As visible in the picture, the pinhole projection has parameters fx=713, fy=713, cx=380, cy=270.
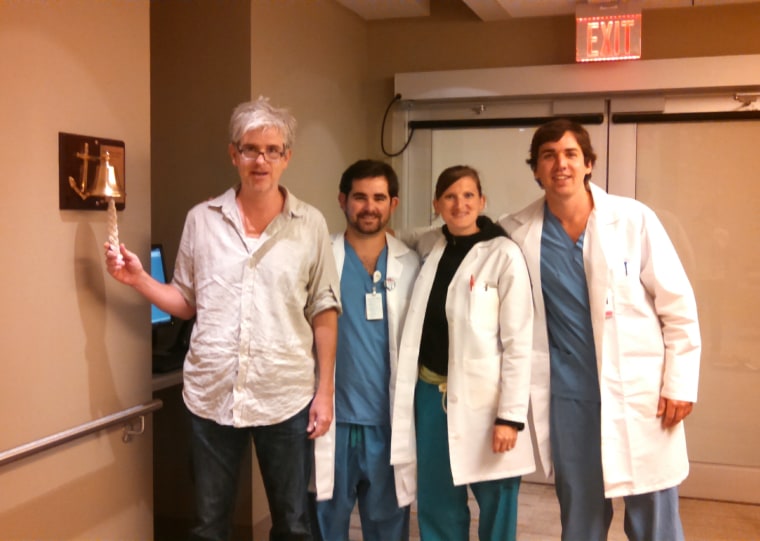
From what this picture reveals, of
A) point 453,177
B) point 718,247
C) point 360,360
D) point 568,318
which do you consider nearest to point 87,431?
point 360,360

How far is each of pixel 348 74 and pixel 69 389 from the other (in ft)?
7.48

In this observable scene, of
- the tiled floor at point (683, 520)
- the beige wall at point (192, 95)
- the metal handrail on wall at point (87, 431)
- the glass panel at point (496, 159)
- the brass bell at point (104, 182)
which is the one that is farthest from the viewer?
the glass panel at point (496, 159)

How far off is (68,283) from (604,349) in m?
1.47

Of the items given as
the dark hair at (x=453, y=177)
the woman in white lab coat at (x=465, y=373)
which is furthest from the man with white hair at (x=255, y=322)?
the dark hair at (x=453, y=177)

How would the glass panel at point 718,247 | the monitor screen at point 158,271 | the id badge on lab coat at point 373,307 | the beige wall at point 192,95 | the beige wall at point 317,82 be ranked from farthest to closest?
the glass panel at point 718,247 < the beige wall at point 317,82 < the beige wall at point 192,95 < the monitor screen at point 158,271 < the id badge on lab coat at point 373,307

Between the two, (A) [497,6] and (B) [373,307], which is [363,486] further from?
(A) [497,6]

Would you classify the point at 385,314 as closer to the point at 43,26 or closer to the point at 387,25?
the point at 43,26

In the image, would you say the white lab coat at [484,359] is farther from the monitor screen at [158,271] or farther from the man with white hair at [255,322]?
the monitor screen at [158,271]

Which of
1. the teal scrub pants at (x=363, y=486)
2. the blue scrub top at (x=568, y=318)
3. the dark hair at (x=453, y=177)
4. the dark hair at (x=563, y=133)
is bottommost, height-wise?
the teal scrub pants at (x=363, y=486)

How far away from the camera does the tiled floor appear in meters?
3.09

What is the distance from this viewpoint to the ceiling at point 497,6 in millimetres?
3285

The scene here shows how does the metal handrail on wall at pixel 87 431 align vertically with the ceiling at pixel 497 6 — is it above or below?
below

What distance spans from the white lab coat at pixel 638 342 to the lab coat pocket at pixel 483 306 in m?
0.28

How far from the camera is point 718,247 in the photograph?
346 centimetres
